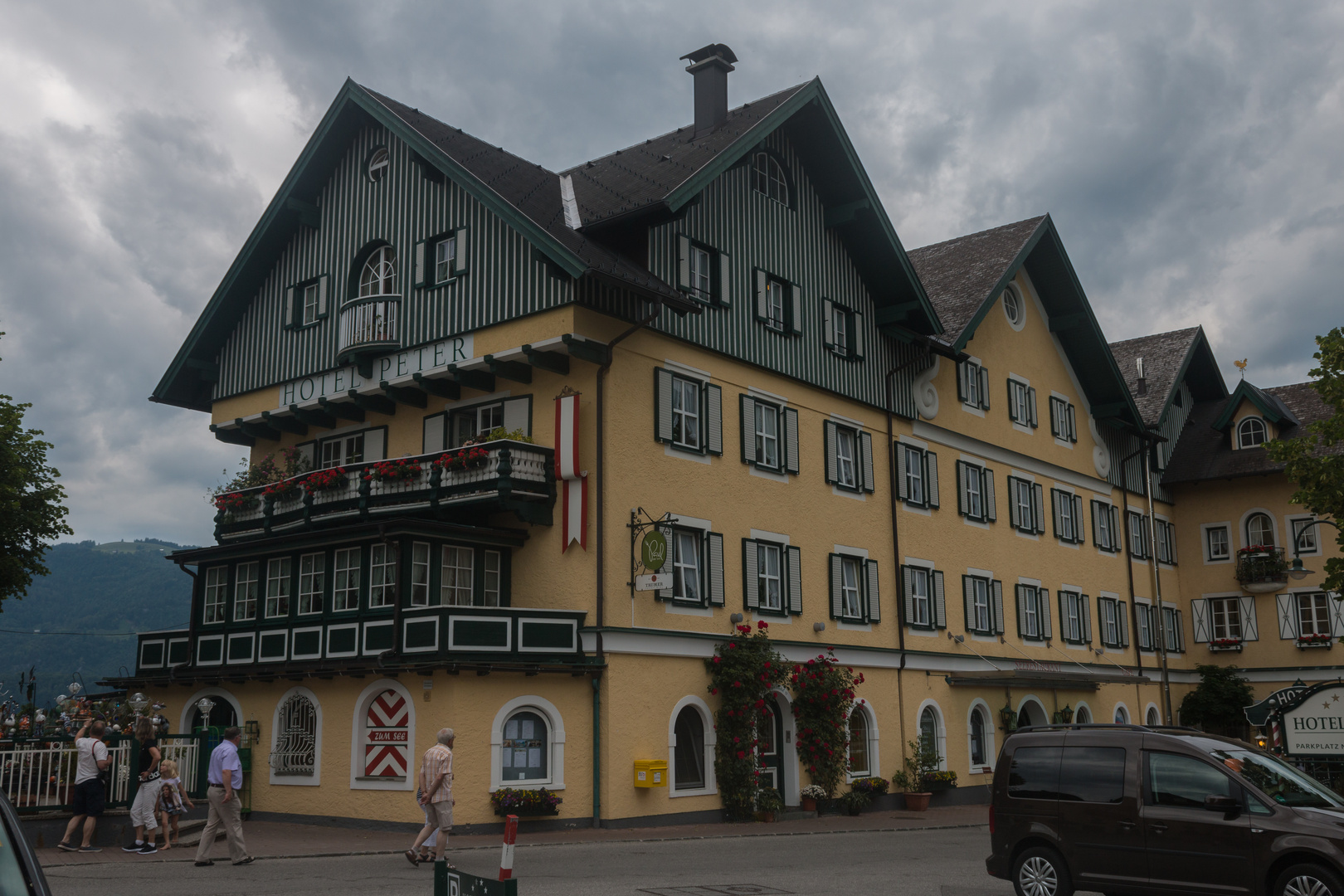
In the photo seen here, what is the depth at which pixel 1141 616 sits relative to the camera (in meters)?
43.8

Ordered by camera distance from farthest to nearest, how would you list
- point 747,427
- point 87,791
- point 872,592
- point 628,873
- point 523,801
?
point 872,592, point 747,427, point 523,801, point 87,791, point 628,873

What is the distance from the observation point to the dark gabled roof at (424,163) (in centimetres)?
2394

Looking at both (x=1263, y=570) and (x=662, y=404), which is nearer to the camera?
(x=662, y=404)

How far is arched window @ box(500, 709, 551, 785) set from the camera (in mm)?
22688

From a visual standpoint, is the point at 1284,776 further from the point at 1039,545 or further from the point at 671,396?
the point at 1039,545

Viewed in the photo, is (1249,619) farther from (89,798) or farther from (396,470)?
(89,798)

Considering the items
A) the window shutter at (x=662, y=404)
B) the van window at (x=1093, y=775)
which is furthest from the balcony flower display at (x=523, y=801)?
the van window at (x=1093, y=775)

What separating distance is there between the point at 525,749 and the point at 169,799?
20.0 feet

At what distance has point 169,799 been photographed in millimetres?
19312

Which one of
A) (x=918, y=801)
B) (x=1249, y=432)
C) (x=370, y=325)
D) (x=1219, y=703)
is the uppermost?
(x=1249, y=432)

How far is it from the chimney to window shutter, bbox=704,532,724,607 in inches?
394

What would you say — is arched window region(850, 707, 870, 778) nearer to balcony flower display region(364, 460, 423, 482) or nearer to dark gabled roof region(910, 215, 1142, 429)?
dark gabled roof region(910, 215, 1142, 429)

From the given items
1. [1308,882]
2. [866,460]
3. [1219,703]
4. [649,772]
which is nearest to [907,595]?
[866,460]

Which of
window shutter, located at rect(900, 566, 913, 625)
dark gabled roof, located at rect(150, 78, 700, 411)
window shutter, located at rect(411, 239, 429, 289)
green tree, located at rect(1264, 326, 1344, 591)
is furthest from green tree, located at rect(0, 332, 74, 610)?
green tree, located at rect(1264, 326, 1344, 591)
